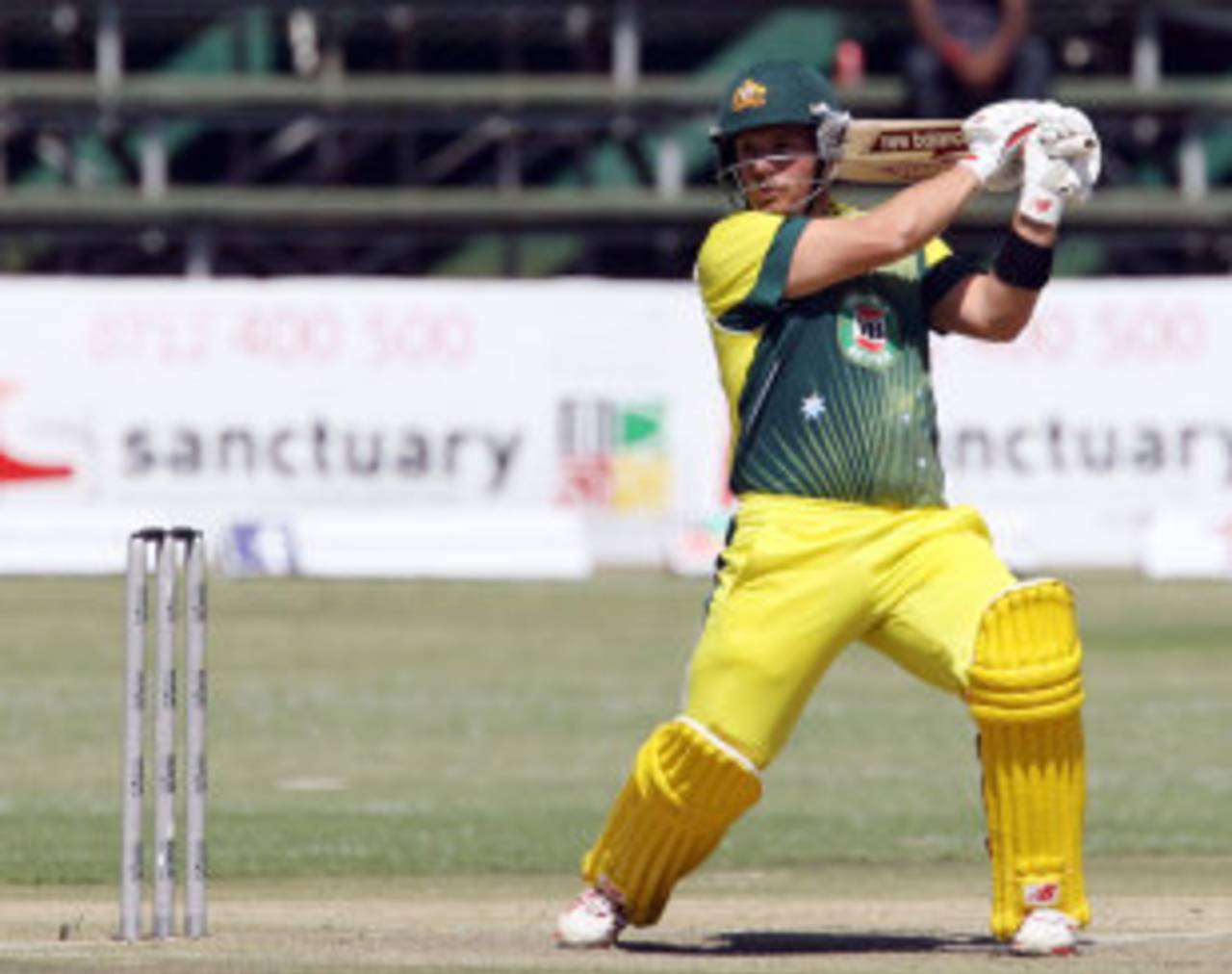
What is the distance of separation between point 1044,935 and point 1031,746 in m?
0.41

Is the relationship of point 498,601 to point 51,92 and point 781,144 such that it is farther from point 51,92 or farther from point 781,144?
point 781,144

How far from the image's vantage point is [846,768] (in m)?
14.9

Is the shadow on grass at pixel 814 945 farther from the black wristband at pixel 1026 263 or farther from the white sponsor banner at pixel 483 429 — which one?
the white sponsor banner at pixel 483 429

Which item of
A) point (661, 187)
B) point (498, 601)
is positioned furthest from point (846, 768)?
point (661, 187)

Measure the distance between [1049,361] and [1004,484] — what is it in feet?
3.05

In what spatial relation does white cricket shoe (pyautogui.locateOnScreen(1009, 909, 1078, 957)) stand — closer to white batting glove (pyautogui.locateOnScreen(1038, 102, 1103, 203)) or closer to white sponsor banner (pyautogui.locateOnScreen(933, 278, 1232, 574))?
white batting glove (pyautogui.locateOnScreen(1038, 102, 1103, 203))

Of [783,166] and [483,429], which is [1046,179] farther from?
[483,429]

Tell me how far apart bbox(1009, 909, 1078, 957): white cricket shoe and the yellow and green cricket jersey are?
958mm

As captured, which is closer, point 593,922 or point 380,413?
point 593,922

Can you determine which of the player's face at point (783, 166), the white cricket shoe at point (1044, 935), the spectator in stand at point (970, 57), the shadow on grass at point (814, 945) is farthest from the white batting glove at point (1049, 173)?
the spectator in stand at point (970, 57)

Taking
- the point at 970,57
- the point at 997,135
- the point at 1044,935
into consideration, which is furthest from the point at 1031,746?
the point at 970,57

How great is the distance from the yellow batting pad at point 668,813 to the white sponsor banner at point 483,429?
1644 cm

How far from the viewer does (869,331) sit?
26.8ft

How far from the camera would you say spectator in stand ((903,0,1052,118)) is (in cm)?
3098
